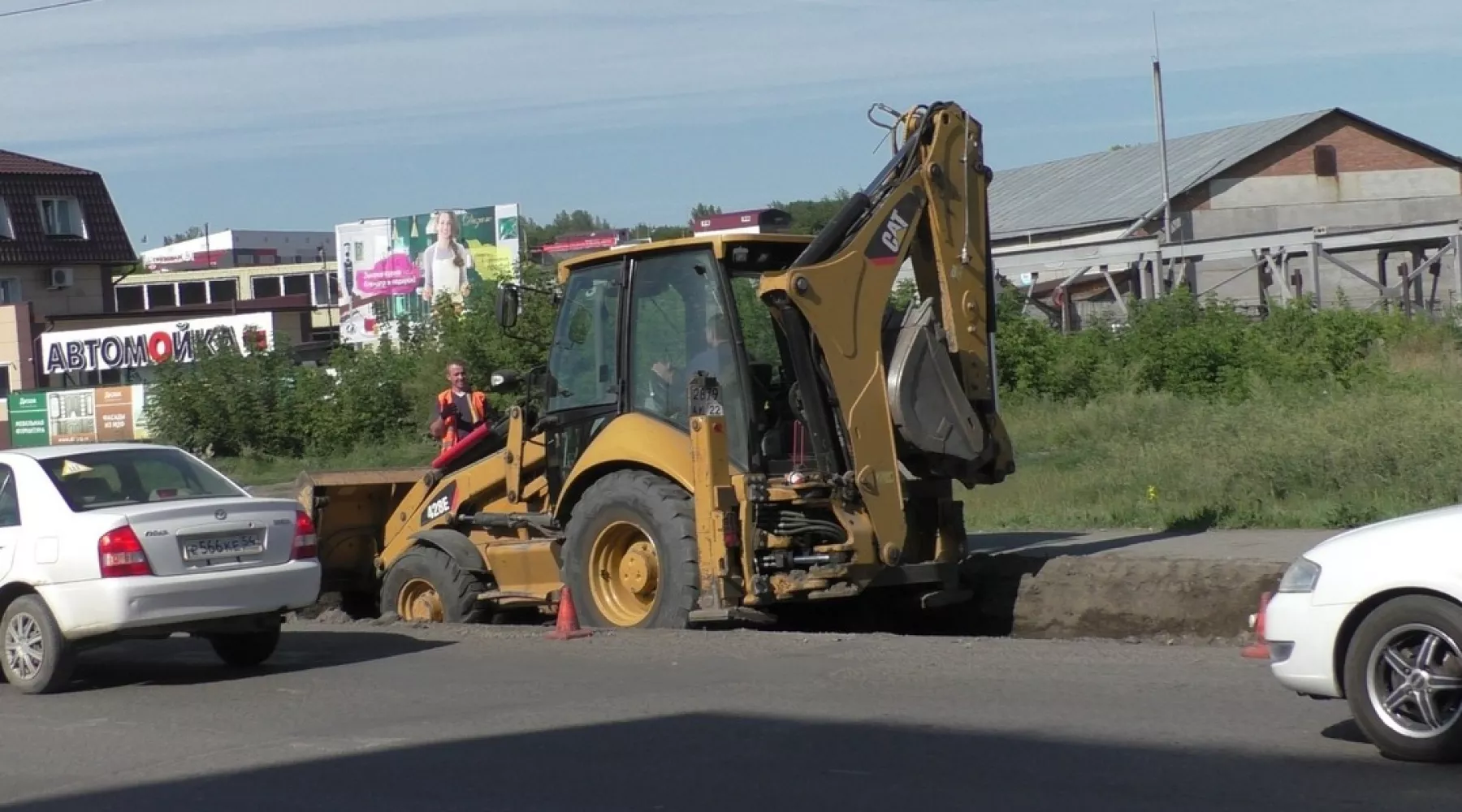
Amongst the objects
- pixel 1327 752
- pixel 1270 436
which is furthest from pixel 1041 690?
pixel 1270 436

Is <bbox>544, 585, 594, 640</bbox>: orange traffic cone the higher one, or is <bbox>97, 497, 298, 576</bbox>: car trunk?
<bbox>97, 497, 298, 576</bbox>: car trunk

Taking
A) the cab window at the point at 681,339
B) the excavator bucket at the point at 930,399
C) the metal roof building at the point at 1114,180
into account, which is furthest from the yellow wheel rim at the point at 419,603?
the metal roof building at the point at 1114,180

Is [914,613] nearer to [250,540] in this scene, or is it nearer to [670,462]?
[670,462]

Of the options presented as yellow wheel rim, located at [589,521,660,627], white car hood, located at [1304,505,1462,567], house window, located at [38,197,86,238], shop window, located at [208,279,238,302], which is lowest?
yellow wheel rim, located at [589,521,660,627]

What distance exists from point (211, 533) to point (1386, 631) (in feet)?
23.0

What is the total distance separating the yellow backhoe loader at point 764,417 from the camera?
1141 cm

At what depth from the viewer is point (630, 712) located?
356 inches

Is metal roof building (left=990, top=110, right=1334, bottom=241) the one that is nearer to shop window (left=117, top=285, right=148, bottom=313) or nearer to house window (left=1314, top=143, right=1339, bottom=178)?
house window (left=1314, top=143, right=1339, bottom=178)

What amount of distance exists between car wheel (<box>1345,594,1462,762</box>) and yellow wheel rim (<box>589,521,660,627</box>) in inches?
231

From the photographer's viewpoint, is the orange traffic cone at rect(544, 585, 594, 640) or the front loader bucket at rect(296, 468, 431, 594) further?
the front loader bucket at rect(296, 468, 431, 594)

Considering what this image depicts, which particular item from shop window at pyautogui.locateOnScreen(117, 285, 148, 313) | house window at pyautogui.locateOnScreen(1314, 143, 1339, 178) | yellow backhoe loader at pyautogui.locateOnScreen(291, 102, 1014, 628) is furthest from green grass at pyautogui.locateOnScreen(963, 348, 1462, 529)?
shop window at pyautogui.locateOnScreen(117, 285, 148, 313)

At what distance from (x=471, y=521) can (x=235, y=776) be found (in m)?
6.07

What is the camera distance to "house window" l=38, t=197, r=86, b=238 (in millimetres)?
56750

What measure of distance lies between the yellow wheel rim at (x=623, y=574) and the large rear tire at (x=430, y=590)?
1701mm
